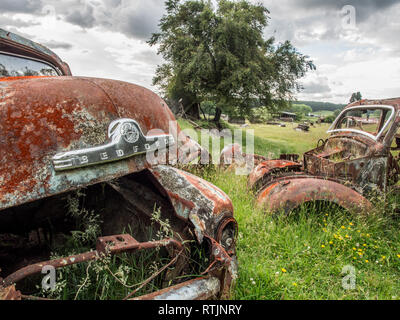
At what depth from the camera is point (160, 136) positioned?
1701 mm

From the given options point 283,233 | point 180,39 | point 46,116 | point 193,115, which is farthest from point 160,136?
point 193,115

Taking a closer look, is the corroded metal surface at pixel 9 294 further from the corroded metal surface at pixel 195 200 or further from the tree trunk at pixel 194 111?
the tree trunk at pixel 194 111

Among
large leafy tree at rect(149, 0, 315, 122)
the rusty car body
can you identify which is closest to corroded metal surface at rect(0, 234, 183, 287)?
the rusty car body

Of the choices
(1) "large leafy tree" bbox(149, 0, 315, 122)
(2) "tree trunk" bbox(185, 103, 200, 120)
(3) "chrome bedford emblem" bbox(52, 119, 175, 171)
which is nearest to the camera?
(3) "chrome bedford emblem" bbox(52, 119, 175, 171)

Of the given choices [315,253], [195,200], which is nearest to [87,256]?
[195,200]

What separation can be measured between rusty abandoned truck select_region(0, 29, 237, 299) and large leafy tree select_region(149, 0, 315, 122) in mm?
16358

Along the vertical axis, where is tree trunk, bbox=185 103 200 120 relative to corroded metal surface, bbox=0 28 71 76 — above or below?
above

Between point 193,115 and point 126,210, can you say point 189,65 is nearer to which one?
point 193,115

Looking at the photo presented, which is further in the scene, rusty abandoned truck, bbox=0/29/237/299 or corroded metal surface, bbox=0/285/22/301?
rusty abandoned truck, bbox=0/29/237/299

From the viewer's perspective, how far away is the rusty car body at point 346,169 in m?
3.12

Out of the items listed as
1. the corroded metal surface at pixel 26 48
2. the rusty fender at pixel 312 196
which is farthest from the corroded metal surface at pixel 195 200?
the corroded metal surface at pixel 26 48

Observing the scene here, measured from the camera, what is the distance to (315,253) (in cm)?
276

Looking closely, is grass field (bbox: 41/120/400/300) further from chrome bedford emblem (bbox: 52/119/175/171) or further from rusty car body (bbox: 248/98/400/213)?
chrome bedford emblem (bbox: 52/119/175/171)

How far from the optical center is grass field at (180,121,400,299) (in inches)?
86.9
